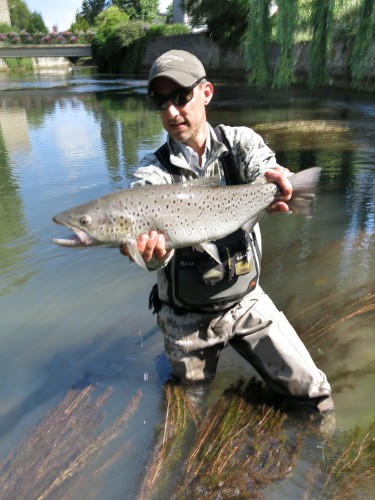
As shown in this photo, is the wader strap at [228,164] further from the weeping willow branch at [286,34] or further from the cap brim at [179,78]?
the weeping willow branch at [286,34]

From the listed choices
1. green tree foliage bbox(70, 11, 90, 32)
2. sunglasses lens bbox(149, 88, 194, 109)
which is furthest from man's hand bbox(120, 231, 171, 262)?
green tree foliage bbox(70, 11, 90, 32)

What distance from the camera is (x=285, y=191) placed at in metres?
3.35

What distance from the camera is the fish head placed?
10.2 ft

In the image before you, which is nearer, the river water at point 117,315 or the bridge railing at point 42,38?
the river water at point 117,315

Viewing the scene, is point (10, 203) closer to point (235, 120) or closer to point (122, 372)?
point (122, 372)

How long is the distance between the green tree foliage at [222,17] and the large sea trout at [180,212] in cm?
4184

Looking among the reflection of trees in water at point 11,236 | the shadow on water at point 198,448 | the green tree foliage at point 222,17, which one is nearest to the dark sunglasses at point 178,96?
the shadow on water at point 198,448

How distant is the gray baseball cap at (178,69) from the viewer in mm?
3305

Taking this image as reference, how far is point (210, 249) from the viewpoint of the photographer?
3432 millimetres

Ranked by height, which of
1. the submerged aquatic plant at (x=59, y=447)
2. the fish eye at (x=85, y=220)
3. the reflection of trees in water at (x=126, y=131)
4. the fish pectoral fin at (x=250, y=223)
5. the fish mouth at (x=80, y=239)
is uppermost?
the fish eye at (x=85, y=220)

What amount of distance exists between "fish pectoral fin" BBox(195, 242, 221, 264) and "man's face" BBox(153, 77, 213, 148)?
0.79 m

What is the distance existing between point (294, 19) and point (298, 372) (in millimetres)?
19477

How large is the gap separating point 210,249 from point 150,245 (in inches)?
19.8

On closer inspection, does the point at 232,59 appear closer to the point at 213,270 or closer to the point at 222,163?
the point at 222,163
